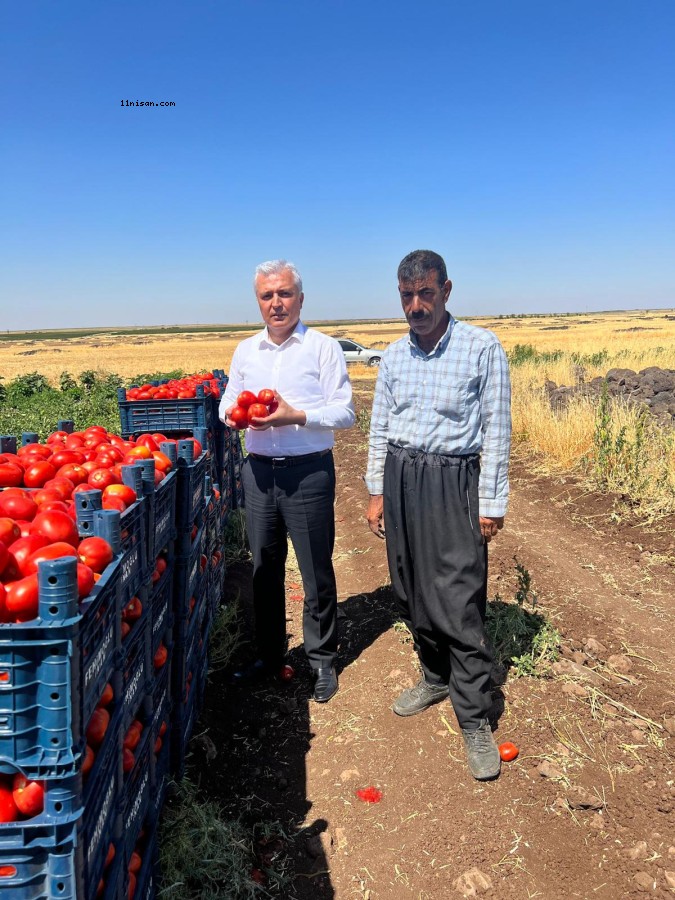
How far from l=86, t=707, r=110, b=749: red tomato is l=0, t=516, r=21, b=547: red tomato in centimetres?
52

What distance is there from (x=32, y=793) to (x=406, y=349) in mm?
2411

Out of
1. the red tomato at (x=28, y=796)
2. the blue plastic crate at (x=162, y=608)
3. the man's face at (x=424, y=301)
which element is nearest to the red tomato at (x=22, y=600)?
the red tomato at (x=28, y=796)

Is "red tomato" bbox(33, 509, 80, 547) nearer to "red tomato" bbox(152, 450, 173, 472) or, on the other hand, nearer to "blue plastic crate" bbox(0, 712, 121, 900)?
"blue plastic crate" bbox(0, 712, 121, 900)

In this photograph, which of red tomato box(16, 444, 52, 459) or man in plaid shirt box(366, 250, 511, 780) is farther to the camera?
man in plaid shirt box(366, 250, 511, 780)

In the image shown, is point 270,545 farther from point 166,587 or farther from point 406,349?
point 406,349

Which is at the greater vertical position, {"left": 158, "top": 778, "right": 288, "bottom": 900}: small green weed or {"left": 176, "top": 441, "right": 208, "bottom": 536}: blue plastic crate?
{"left": 176, "top": 441, "right": 208, "bottom": 536}: blue plastic crate

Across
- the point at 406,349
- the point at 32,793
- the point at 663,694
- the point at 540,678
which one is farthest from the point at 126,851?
the point at 663,694

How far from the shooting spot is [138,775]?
2045 mm

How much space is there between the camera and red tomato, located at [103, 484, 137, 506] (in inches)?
83.3

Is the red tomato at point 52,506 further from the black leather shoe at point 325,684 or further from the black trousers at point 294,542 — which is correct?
the black leather shoe at point 325,684

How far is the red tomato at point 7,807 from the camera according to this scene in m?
1.34

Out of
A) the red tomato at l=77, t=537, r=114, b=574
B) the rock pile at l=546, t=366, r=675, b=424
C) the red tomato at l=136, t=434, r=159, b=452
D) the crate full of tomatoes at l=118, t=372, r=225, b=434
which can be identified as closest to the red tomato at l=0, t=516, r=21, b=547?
the red tomato at l=77, t=537, r=114, b=574

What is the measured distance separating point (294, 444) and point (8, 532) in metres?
1.80

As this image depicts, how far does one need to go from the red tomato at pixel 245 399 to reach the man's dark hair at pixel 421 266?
1.01 meters
